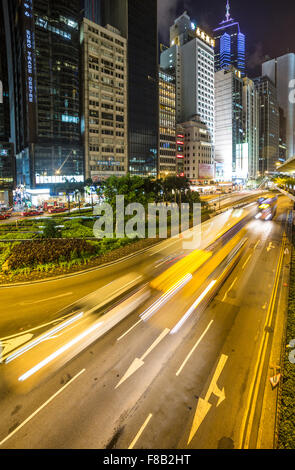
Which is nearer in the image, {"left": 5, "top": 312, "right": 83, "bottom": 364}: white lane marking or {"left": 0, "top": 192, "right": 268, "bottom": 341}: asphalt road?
{"left": 5, "top": 312, "right": 83, "bottom": 364}: white lane marking

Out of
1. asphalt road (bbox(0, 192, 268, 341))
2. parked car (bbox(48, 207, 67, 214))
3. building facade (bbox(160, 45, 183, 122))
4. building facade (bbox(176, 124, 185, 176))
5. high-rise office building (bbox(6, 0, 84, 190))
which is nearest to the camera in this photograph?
asphalt road (bbox(0, 192, 268, 341))

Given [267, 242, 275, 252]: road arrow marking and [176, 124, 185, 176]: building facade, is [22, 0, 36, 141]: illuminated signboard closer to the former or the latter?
[176, 124, 185, 176]: building facade

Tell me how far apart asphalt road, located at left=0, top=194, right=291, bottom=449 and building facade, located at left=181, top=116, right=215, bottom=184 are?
4884 inches

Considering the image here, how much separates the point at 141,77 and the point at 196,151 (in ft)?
147

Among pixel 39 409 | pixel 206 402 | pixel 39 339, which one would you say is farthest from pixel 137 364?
pixel 39 339

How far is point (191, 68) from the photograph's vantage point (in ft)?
450

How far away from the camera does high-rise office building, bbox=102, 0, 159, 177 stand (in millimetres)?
106375

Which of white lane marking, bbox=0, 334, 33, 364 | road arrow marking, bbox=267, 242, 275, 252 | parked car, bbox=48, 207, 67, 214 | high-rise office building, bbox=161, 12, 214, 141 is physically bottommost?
white lane marking, bbox=0, 334, 33, 364

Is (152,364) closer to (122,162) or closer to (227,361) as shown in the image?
(227,361)

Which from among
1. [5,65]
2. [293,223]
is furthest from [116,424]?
[5,65]

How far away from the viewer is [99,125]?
318 ft

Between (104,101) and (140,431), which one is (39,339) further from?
(104,101)

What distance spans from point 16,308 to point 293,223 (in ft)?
152

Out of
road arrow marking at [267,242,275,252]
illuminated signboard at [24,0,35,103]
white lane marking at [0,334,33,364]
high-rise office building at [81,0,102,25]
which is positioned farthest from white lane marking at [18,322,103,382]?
high-rise office building at [81,0,102,25]
